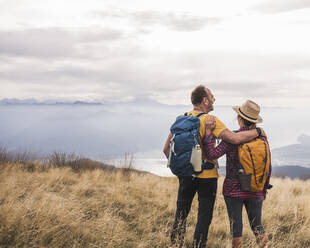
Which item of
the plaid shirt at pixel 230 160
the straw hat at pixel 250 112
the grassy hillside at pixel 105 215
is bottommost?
the grassy hillside at pixel 105 215

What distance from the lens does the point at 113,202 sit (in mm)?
6008

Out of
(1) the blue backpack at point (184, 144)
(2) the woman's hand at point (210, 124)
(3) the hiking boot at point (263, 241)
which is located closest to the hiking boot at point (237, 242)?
(3) the hiking boot at point (263, 241)

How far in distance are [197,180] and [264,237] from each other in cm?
94

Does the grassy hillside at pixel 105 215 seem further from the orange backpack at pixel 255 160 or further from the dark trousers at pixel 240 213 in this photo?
the orange backpack at pixel 255 160

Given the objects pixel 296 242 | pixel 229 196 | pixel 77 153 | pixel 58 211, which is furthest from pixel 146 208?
pixel 77 153

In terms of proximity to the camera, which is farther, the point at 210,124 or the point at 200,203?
the point at 200,203

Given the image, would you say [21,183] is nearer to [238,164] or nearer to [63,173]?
[63,173]

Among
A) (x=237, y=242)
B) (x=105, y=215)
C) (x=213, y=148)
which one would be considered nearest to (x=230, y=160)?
(x=213, y=148)

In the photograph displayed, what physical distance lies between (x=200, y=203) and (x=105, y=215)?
178cm

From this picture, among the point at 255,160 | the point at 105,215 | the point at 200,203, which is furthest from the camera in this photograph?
the point at 105,215

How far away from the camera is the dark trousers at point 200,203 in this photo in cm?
327

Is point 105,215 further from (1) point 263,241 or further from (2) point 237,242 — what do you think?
(1) point 263,241

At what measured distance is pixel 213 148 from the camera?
10.4 ft

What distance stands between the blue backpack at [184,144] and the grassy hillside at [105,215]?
3.48ft
